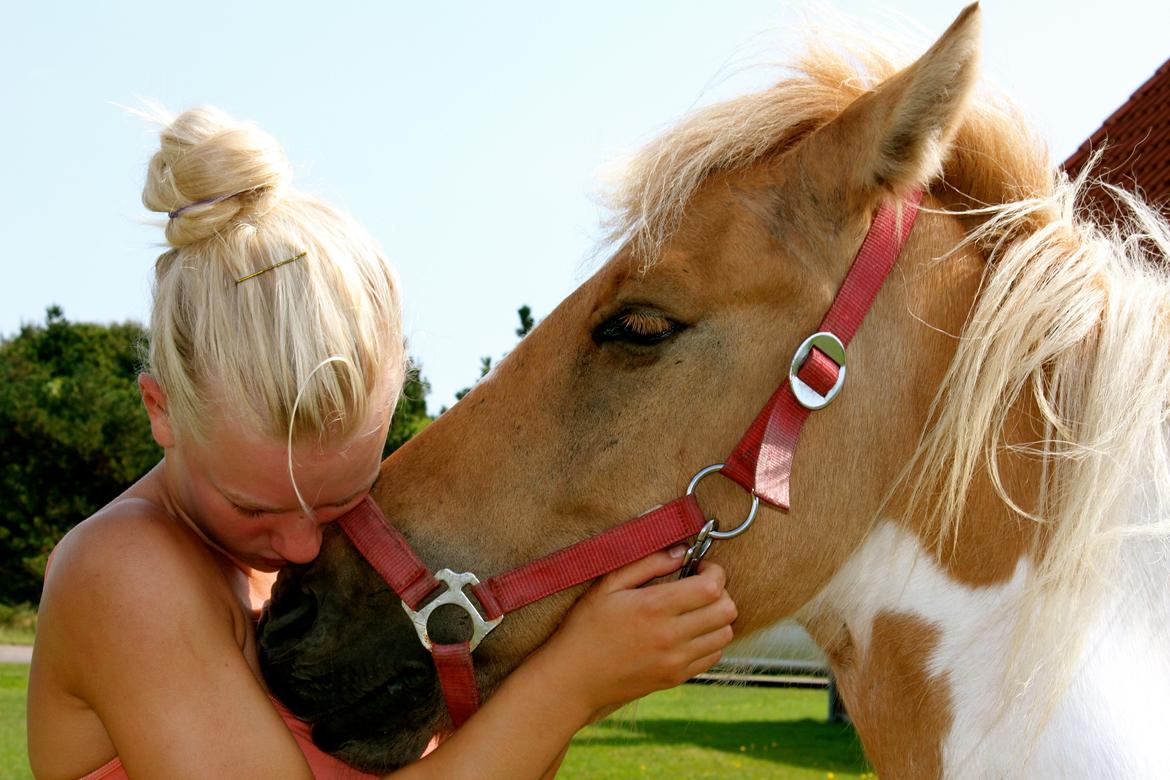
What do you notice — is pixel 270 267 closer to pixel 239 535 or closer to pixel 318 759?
pixel 239 535

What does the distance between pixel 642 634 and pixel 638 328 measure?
1.92ft

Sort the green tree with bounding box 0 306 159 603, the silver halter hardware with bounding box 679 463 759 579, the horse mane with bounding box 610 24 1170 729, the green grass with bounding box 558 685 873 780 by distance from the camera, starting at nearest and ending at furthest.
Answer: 1. the horse mane with bounding box 610 24 1170 729
2. the silver halter hardware with bounding box 679 463 759 579
3. the green grass with bounding box 558 685 873 780
4. the green tree with bounding box 0 306 159 603

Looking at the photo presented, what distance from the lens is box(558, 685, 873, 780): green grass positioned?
10305mm

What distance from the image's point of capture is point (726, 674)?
240 centimetres

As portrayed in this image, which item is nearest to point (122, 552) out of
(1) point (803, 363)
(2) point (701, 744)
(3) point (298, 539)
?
(3) point (298, 539)

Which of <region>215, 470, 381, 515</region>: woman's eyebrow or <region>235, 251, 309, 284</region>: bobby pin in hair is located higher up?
<region>235, 251, 309, 284</region>: bobby pin in hair

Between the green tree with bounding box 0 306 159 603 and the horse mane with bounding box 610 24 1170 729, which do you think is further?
Answer: the green tree with bounding box 0 306 159 603

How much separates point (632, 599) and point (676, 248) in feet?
2.26

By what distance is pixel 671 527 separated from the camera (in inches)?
76.7

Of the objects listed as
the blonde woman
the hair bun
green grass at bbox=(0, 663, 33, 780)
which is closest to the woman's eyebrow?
the blonde woman

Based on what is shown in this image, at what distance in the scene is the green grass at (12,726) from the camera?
8984mm

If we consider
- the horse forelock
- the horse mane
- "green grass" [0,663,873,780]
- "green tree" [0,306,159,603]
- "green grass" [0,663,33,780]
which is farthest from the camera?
"green tree" [0,306,159,603]

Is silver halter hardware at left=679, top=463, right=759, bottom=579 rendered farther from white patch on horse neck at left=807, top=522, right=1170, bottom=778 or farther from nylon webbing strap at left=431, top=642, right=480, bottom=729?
nylon webbing strap at left=431, top=642, right=480, bottom=729

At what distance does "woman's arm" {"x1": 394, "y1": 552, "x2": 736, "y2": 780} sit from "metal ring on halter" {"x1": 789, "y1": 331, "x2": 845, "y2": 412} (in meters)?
0.37
